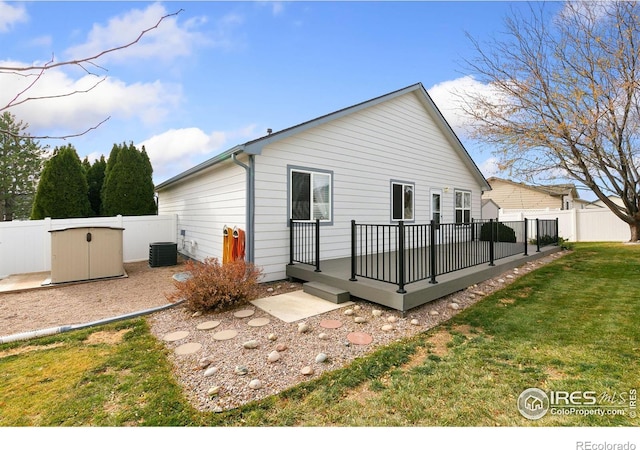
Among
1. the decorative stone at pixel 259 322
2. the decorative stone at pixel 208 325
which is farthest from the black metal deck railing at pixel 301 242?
the decorative stone at pixel 208 325

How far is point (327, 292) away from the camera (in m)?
5.04

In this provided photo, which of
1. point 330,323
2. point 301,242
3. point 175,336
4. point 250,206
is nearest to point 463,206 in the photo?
point 301,242

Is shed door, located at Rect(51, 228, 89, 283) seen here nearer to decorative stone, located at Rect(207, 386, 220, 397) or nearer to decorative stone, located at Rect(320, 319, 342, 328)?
decorative stone, located at Rect(320, 319, 342, 328)

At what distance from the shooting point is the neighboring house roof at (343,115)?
222 inches

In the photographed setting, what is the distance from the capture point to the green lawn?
219 centimetres

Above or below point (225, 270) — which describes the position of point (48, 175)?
above

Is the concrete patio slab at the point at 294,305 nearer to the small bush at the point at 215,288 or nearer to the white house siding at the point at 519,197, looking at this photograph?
the small bush at the point at 215,288

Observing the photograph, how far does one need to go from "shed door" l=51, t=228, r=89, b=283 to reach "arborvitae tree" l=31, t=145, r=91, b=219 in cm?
476

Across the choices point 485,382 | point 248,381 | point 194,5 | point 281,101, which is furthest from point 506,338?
point 281,101

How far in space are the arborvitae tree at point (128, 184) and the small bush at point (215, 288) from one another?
8.44m

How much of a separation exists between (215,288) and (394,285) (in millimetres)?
2795

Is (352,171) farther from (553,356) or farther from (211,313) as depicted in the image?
(553,356)

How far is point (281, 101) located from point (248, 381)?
6975 millimetres

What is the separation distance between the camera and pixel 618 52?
7.71m
